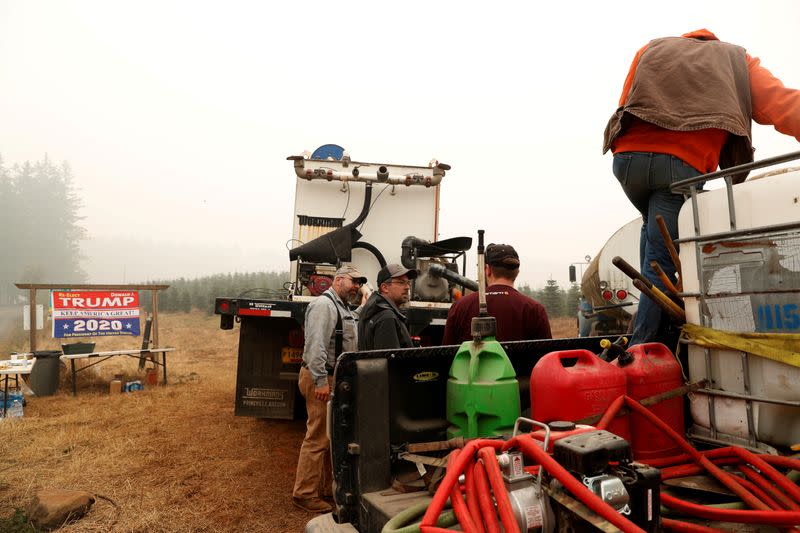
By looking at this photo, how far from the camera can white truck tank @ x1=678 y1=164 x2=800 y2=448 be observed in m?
1.90

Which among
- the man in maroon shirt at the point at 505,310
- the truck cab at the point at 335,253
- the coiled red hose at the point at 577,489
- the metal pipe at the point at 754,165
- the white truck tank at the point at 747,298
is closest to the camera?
the coiled red hose at the point at 577,489

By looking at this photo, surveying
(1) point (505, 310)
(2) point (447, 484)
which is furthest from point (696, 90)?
(2) point (447, 484)

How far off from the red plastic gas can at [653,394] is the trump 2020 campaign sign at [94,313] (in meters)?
11.6

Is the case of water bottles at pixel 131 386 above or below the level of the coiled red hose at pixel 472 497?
below

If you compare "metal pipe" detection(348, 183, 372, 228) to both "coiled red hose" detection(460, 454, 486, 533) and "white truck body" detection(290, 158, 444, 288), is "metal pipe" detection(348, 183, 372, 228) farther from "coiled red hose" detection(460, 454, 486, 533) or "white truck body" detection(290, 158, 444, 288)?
"coiled red hose" detection(460, 454, 486, 533)

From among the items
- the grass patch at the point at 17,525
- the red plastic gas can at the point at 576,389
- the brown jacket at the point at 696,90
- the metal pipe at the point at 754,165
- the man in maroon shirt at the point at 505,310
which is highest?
the brown jacket at the point at 696,90

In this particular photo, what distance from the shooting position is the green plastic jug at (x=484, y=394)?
2.14 metres

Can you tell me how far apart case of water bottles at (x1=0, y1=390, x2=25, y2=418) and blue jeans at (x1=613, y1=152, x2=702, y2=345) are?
922 cm

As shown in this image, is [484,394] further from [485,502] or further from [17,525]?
[17,525]

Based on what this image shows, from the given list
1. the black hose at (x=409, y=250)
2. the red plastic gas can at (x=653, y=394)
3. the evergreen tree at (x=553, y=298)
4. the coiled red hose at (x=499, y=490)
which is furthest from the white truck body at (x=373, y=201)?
the evergreen tree at (x=553, y=298)

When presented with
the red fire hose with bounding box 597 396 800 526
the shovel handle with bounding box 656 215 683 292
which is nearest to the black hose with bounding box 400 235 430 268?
the shovel handle with bounding box 656 215 683 292

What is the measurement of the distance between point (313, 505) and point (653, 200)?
367 centimetres

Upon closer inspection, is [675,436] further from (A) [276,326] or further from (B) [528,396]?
(A) [276,326]

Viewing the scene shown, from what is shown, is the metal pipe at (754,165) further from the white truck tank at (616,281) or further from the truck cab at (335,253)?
the white truck tank at (616,281)
